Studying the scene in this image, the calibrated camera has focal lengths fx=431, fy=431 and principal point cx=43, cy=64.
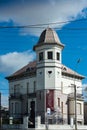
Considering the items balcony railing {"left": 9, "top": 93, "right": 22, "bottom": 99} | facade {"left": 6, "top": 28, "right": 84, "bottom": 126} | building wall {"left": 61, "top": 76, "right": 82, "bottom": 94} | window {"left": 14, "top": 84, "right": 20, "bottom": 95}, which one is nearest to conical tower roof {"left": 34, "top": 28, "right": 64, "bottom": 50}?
facade {"left": 6, "top": 28, "right": 84, "bottom": 126}

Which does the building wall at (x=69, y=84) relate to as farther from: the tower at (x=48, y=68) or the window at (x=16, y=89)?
the window at (x=16, y=89)

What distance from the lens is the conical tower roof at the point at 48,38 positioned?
3036 inches

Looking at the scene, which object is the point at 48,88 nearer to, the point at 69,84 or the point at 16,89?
the point at 69,84

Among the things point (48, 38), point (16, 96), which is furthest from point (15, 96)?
point (48, 38)

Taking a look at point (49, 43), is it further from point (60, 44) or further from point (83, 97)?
point (83, 97)

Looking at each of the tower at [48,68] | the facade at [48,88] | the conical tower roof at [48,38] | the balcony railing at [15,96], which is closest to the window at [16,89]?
the balcony railing at [15,96]

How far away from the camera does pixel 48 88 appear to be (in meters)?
76.2

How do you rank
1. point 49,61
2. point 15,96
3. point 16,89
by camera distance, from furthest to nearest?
point 16,89 → point 15,96 → point 49,61

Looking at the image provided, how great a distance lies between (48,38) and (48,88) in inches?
354

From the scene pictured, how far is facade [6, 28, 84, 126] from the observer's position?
75.9 m

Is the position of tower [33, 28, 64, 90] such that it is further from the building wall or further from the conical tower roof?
the building wall

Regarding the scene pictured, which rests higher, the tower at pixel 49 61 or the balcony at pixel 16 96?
the tower at pixel 49 61

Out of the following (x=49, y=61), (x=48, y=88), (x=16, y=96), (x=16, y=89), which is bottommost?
(x=16, y=96)

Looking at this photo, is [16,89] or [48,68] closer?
[48,68]
